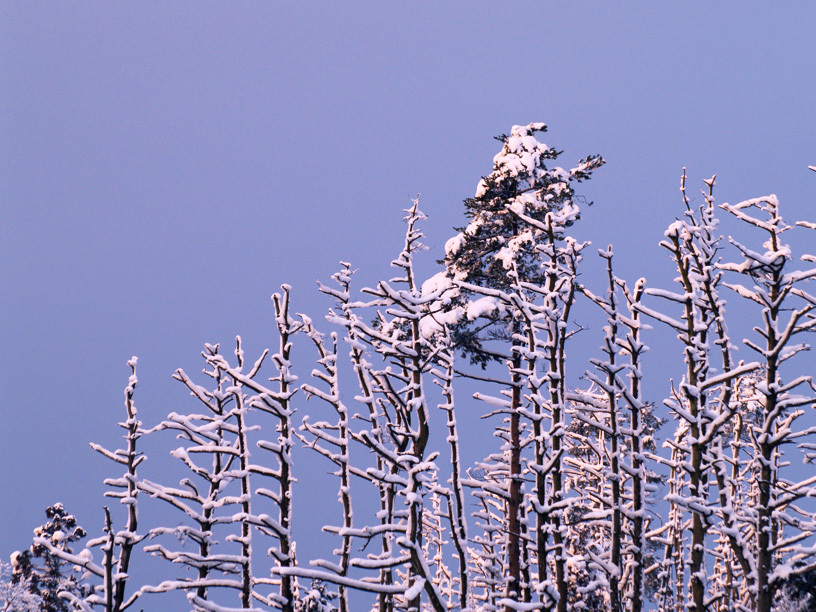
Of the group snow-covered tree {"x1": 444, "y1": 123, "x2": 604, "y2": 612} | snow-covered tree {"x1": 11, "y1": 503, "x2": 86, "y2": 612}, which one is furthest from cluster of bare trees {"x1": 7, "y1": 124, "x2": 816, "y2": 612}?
snow-covered tree {"x1": 11, "y1": 503, "x2": 86, "y2": 612}

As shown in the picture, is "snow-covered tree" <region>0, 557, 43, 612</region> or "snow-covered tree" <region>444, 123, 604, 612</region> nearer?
"snow-covered tree" <region>444, 123, 604, 612</region>

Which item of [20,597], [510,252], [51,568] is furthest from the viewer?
[51,568]

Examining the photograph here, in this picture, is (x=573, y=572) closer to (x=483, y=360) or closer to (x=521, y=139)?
(x=483, y=360)

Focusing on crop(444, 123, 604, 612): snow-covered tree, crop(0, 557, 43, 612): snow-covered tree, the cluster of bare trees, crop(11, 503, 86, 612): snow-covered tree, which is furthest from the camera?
crop(11, 503, 86, 612): snow-covered tree

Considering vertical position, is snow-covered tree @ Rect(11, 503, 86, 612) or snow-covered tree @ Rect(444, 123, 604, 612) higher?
snow-covered tree @ Rect(444, 123, 604, 612)

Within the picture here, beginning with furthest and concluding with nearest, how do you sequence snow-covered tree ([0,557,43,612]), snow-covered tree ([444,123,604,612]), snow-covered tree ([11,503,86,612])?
1. snow-covered tree ([11,503,86,612])
2. snow-covered tree ([0,557,43,612])
3. snow-covered tree ([444,123,604,612])

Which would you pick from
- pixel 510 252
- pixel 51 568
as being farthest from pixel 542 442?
pixel 51 568

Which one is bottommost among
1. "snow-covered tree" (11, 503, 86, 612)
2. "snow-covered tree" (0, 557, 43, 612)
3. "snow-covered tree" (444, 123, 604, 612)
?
"snow-covered tree" (0, 557, 43, 612)

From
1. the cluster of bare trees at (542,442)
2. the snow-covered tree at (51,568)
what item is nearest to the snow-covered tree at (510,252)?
the cluster of bare trees at (542,442)

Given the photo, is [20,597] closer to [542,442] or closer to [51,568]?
[51,568]

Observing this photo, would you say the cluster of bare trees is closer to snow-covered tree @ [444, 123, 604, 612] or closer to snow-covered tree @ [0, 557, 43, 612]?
snow-covered tree @ [444, 123, 604, 612]

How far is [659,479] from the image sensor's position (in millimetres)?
24438

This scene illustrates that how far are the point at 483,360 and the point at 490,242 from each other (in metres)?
3.29

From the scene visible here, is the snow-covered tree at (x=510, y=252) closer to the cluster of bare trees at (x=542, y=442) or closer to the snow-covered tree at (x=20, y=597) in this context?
the cluster of bare trees at (x=542, y=442)
